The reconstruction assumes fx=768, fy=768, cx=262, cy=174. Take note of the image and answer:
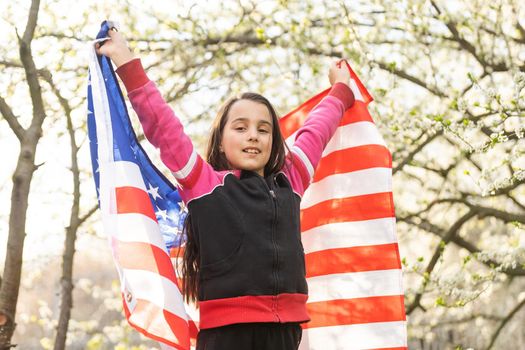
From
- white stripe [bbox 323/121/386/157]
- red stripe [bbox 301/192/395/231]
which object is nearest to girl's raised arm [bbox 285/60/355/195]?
white stripe [bbox 323/121/386/157]

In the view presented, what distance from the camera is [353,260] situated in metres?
3.65

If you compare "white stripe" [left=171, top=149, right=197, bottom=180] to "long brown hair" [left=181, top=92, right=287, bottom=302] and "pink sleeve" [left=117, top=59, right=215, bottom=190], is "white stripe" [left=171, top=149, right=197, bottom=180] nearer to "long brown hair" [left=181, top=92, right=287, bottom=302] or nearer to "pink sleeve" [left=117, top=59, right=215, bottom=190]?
"pink sleeve" [left=117, top=59, right=215, bottom=190]

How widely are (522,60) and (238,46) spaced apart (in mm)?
2248

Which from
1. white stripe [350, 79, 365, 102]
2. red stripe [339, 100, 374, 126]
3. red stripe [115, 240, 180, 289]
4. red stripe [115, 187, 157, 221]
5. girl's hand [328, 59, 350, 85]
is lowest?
red stripe [115, 240, 180, 289]

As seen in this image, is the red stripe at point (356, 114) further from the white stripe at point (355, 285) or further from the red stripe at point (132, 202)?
the red stripe at point (132, 202)

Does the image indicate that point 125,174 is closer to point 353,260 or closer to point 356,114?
point 353,260

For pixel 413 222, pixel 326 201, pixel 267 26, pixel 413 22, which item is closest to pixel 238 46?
pixel 267 26

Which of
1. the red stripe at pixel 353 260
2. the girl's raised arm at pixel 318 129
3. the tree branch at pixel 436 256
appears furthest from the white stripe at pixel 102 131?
the tree branch at pixel 436 256

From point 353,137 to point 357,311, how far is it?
852mm

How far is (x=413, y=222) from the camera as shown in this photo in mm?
6516

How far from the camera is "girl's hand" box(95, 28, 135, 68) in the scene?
2.91 m

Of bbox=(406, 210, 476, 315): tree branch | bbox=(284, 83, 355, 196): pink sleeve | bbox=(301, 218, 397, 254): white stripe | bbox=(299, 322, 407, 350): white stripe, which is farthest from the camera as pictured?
bbox=(406, 210, 476, 315): tree branch

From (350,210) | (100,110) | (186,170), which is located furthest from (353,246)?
(100,110)

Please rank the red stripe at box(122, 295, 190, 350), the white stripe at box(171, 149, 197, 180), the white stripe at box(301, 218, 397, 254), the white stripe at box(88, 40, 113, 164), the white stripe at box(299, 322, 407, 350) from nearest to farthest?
the red stripe at box(122, 295, 190, 350)
the white stripe at box(171, 149, 197, 180)
the white stripe at box(88, 40, 113, 164)
the white stripe at box(299, 322, 407, 350)
the white stripe at box(301, 218, 397, 254)
